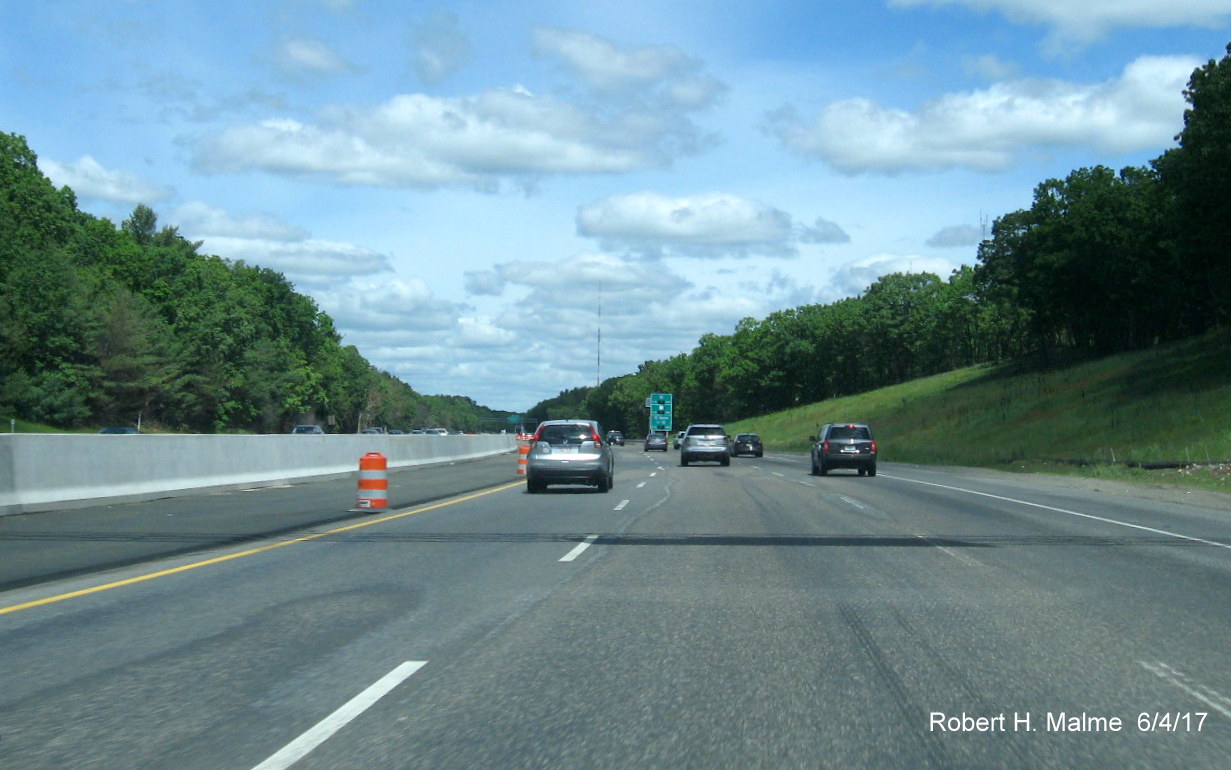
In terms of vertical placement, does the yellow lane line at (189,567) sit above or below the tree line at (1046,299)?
below

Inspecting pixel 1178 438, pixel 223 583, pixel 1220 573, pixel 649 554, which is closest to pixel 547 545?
pixel 649 554

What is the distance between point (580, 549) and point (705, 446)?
3221cm

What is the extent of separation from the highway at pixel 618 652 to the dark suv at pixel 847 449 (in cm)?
1989

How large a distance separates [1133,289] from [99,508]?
73224mm

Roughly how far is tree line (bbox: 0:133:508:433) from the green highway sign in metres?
34.2

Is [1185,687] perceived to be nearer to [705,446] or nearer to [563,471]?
[563,471]

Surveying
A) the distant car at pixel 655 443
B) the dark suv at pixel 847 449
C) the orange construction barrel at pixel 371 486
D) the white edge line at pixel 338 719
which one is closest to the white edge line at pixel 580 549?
the orange construction barrel at pixel 371 486

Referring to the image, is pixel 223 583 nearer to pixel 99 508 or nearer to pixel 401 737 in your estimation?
pixel 401 737

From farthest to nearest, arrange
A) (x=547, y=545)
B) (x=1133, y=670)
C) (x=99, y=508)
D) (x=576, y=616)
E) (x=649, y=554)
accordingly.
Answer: (x=99, y=508), (x=547, y=545), (x=649, y=554), (x=576, y=616), (x=1133, y=670)

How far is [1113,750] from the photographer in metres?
5.46

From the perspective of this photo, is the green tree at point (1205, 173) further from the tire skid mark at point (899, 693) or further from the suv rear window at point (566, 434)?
the tire skid mark at point (899, 693)

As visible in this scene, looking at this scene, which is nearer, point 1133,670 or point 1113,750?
point 1113,750

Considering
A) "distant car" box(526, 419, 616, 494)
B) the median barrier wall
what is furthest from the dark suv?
the median barrier wall

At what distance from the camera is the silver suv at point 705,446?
45344 millimetres
